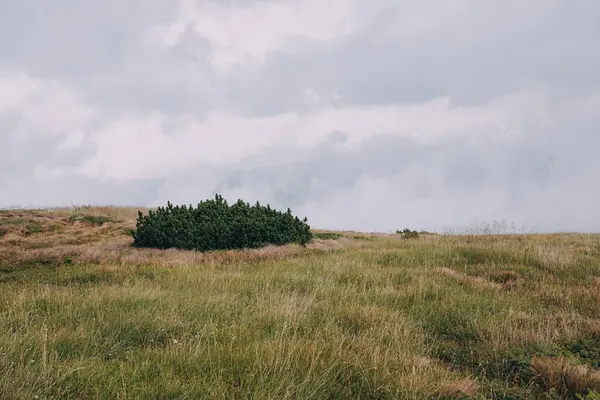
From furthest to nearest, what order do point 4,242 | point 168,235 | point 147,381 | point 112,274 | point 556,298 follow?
point 4,242
point 168,235
point 112,274
point 556,298
point 147,381

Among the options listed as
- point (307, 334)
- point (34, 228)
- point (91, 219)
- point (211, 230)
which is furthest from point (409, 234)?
point (307, 334)

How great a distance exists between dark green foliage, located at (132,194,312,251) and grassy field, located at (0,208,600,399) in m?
5.22

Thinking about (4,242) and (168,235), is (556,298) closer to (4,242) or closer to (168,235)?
(168,235)

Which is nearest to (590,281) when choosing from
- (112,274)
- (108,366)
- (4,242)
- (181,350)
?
(181,350)

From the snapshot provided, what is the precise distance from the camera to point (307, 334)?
5.01m

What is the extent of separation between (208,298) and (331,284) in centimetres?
279

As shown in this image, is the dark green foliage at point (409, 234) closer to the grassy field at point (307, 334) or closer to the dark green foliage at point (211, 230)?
the dark green foliage at point (211, 230)

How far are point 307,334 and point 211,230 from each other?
11.8 meters

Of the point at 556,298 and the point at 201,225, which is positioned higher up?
the point at 201,225

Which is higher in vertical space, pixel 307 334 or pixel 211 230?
pixel 211 230

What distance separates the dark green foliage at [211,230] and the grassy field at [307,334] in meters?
5.22

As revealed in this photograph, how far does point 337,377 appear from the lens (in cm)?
406

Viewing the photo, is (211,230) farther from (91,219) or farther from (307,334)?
(91,219)

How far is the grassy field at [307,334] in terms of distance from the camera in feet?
12.2
